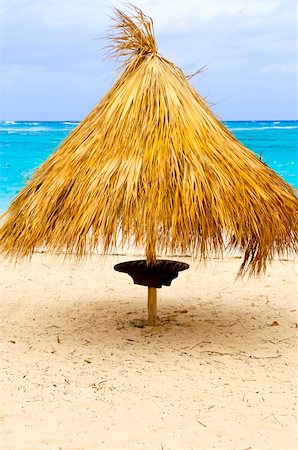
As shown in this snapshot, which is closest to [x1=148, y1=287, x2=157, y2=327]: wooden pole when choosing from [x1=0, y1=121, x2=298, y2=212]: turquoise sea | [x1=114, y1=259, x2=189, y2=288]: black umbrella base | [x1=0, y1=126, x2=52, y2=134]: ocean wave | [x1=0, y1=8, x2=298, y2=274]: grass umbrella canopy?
[x1=114, y1=259, x2=189, y2=288]: black umbrella base

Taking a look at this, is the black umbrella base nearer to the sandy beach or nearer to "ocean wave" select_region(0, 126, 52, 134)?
the sandy beach

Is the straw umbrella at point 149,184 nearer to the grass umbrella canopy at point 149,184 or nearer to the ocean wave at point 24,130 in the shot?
the grass umbrella canopy at point 149,184

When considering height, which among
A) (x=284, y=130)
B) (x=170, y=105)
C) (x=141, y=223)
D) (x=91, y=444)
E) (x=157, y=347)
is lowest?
(x=91, y=444)

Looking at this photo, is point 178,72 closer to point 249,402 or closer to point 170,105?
point 170,105

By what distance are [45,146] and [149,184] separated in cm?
2919

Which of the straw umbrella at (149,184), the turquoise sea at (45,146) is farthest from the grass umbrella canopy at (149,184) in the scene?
the turquoise sea at (45,146)

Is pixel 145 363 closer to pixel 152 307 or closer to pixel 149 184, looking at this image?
pixel 152 307

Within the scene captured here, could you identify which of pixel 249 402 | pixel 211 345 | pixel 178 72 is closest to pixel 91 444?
pixel 249 402

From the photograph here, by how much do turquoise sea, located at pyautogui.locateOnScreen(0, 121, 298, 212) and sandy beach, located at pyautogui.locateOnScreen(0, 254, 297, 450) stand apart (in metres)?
9.20

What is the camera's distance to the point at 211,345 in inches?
167

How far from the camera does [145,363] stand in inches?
155

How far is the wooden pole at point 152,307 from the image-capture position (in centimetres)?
438

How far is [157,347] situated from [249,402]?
87 centimetres

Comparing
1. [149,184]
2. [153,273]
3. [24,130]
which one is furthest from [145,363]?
[24,130]
